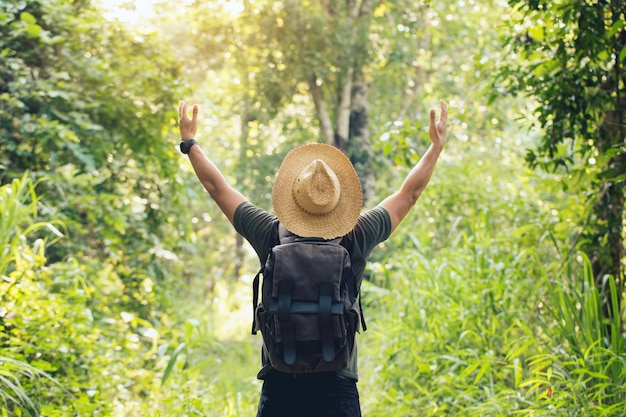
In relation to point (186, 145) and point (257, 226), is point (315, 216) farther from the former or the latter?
point (186, 145)

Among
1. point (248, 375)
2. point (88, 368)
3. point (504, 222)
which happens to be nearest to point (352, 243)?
point (88, 368)

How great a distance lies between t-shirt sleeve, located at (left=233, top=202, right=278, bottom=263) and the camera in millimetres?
3143

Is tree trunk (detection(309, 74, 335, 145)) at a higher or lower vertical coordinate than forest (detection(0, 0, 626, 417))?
higher

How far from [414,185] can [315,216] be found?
0.56m

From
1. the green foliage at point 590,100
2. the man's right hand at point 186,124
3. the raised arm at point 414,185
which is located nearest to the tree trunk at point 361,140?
the green foliage at point 590,100

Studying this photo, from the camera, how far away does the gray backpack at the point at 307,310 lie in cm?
282

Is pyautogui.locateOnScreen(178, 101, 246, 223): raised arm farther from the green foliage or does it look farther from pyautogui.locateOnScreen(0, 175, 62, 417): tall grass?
the green foliage

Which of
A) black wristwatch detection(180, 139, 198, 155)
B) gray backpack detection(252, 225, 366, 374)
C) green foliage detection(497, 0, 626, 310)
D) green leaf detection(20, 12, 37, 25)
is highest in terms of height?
green leaf detection(20, 12, 37, 25)

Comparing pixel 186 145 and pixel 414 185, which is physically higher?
pixel 186 145

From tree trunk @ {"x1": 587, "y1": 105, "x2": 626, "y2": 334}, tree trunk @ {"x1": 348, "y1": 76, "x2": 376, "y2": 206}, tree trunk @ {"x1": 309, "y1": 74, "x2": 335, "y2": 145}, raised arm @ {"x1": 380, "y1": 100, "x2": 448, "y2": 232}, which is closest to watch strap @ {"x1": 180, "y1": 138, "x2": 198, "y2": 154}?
raised arm @ {"x1": 380, "y1": 100, "x2": 448, "y2": 232}

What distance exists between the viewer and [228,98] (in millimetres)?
14539

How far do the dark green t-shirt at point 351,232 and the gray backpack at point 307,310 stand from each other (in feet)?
0.69

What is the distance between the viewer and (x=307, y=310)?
2820mm

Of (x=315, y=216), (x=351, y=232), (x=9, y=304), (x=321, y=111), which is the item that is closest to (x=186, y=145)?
(x=315, y=216)
